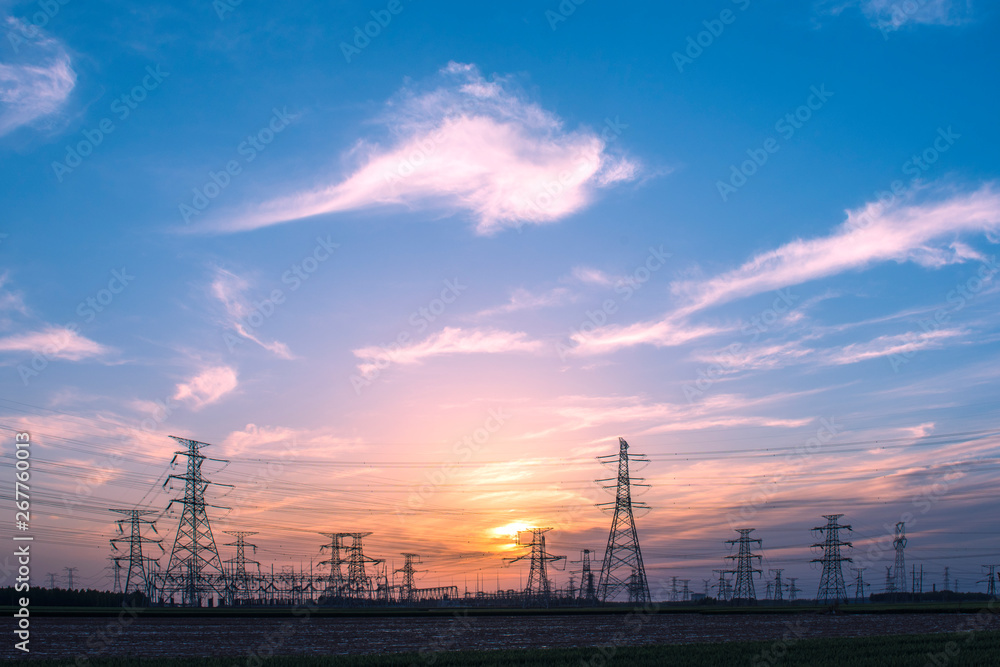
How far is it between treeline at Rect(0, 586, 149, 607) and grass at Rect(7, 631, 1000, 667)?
3758 inches

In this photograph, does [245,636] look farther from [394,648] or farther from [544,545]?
[544,545]

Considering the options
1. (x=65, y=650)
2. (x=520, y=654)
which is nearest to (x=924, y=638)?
(x=520, y=654)

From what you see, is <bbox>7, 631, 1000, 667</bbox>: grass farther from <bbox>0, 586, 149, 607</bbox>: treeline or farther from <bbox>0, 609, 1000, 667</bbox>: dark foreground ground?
<bbox>0, 586, 149, 607</bbox>: treeline

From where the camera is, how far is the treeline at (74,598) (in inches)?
4254

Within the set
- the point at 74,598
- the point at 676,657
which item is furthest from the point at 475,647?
the point at 74,598

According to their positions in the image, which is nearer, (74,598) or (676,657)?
(676,657)

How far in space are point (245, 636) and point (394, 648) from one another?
16.3m

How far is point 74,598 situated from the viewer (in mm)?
114875

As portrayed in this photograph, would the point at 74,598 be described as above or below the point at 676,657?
below

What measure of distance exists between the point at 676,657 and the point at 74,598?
378 feet

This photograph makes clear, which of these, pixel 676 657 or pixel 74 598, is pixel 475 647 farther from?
pixel 74 598

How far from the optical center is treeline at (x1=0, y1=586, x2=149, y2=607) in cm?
10804

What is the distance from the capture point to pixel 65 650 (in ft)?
121

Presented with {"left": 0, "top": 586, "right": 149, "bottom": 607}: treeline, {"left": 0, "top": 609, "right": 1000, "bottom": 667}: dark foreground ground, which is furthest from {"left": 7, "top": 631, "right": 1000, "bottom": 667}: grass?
{"left": 0, "top": 586, "right": 149, "bottom": 607}: treeline
